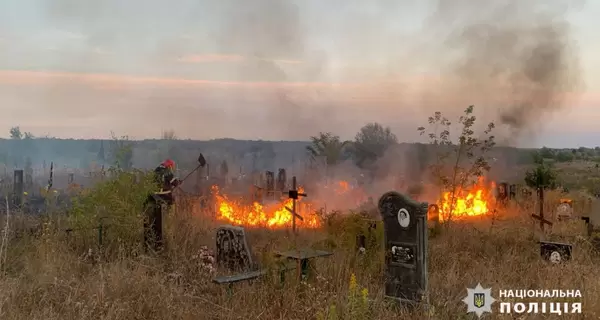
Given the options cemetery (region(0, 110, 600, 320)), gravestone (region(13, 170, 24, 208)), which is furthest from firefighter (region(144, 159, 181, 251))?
gravestone (region(13, 170, 24, 208))

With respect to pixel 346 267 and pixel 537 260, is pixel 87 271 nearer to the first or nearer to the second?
pixel 346 267

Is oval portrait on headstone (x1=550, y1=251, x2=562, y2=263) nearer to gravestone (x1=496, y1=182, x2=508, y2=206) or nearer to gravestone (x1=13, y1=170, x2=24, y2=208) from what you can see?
gravestone (x1=496, y1=182, x2=508, y2=206)

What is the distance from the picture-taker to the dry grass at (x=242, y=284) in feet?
19.7

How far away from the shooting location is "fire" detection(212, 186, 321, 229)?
11.8m

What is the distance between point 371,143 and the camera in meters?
26.5

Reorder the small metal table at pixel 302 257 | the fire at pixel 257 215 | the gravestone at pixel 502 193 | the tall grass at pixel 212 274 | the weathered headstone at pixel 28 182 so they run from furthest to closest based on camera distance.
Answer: the weathered headstone at pixel 28 182
the gravestone at pixel 502 193
the fire at pixel 257 215
the small metal table at pixel 302 257
the tall grass at pixel 212 274

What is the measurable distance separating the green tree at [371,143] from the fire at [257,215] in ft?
31.2

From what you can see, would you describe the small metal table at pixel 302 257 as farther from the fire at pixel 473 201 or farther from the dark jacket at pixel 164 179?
the fire at pixel 473 201

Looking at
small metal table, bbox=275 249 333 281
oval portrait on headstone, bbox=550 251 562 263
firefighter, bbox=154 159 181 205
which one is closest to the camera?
small metal table, bbox=275 249 333 281

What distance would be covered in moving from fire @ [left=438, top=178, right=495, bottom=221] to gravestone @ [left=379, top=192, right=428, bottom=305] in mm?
5601

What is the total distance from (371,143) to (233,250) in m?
19.2

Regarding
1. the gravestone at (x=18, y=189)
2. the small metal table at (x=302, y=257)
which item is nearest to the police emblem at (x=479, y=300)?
the small metal table at (x=302, y=257)

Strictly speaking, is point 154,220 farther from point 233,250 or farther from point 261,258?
point 261,258

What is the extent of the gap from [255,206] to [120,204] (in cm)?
451
